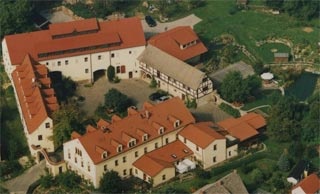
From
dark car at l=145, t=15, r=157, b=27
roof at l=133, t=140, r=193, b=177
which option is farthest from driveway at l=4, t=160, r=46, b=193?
dark car at l=145, t=15, r=157, b=27

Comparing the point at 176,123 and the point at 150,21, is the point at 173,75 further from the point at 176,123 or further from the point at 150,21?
the point at 150,21

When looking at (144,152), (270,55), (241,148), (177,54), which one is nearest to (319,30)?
(270,55)

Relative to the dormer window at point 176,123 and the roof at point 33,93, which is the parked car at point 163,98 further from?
the roof at point 33,93

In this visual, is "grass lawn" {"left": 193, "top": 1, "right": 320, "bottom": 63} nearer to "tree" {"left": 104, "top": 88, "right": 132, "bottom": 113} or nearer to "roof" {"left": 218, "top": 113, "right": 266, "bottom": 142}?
"roof" {"left": 218, "top": 113, "right": 266, "bottom": 142}

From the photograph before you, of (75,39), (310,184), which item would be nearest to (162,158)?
(310,184)

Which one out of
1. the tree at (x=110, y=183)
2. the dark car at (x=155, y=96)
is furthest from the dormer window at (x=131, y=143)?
→ the dark car at (x=155, y=96)

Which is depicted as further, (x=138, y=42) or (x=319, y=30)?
(x=319, y=30)

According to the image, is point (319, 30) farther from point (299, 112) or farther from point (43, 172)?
point (43, 172)
